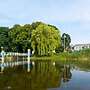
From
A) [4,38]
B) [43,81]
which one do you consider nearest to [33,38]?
[4,38]

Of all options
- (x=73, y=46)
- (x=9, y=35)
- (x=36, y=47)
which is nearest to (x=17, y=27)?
(x=9, y=35)

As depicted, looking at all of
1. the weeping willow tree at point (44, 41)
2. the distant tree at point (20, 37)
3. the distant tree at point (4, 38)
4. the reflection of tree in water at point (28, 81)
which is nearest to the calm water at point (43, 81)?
the reflection of tree in water at point (28, 81)

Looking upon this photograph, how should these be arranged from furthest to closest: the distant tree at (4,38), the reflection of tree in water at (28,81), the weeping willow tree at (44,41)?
the distant tree at (4,38) → the weeping willow tree at (44,41) → the reflection of tree in water at (28,81)

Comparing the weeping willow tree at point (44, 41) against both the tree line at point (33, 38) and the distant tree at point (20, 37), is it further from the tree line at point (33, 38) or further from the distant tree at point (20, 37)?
the distant tree at point (20, 37)

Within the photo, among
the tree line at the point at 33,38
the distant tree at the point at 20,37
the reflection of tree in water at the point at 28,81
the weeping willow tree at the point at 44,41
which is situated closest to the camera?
the reflection of tree in water at the point at 28,81

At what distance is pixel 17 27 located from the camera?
257 feet

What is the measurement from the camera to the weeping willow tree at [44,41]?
6259 cm

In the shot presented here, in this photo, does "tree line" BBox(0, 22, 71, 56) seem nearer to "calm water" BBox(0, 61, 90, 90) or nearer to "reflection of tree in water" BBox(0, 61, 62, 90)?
"calm water" BBox(0, 61, 90, 90)

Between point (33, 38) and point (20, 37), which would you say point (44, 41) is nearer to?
point (33, 38)

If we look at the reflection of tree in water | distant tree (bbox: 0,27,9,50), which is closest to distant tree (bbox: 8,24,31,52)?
distant tree (bbox: 0,27,9,50)

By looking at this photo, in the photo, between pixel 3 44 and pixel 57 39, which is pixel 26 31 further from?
pixel 57 39

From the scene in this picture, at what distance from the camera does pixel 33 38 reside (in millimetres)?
64812

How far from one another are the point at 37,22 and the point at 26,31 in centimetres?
408

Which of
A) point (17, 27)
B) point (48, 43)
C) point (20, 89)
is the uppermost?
point (17, 27)
